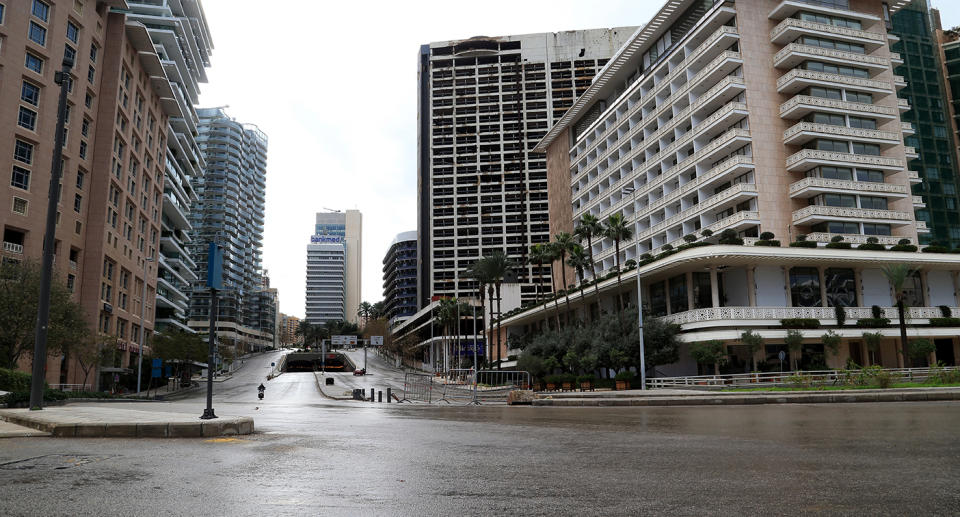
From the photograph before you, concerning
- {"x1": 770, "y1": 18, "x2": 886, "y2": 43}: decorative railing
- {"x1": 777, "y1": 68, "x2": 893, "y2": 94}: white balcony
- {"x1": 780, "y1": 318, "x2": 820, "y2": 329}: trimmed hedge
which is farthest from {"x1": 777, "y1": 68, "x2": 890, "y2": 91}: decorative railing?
{"x1": 780, "y1": 318, "x2": 820, "y2": 329}: trimmed hedge

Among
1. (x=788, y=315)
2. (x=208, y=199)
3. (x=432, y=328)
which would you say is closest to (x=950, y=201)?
(x=788, y=315)

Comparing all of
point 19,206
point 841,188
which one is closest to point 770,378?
point 841,188

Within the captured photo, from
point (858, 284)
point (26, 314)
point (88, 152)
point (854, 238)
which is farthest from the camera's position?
point (88, 152)

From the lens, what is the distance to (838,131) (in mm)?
55781

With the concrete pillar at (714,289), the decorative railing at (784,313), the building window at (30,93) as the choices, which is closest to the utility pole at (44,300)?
the decorative railing at (784,313)

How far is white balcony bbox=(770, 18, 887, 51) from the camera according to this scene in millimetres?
57094

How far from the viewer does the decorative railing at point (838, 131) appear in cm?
5478

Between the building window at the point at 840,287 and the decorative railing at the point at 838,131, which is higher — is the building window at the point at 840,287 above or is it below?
below

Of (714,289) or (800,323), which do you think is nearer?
(800,323)

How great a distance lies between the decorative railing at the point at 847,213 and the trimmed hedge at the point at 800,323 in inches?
412

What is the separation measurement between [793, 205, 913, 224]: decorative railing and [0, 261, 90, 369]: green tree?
2142 inches

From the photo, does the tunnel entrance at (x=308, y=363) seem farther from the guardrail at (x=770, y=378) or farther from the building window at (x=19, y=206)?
the guardrail at (x=770, y=378)

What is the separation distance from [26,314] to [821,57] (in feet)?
206

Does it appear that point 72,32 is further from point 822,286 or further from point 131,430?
point 822,286
